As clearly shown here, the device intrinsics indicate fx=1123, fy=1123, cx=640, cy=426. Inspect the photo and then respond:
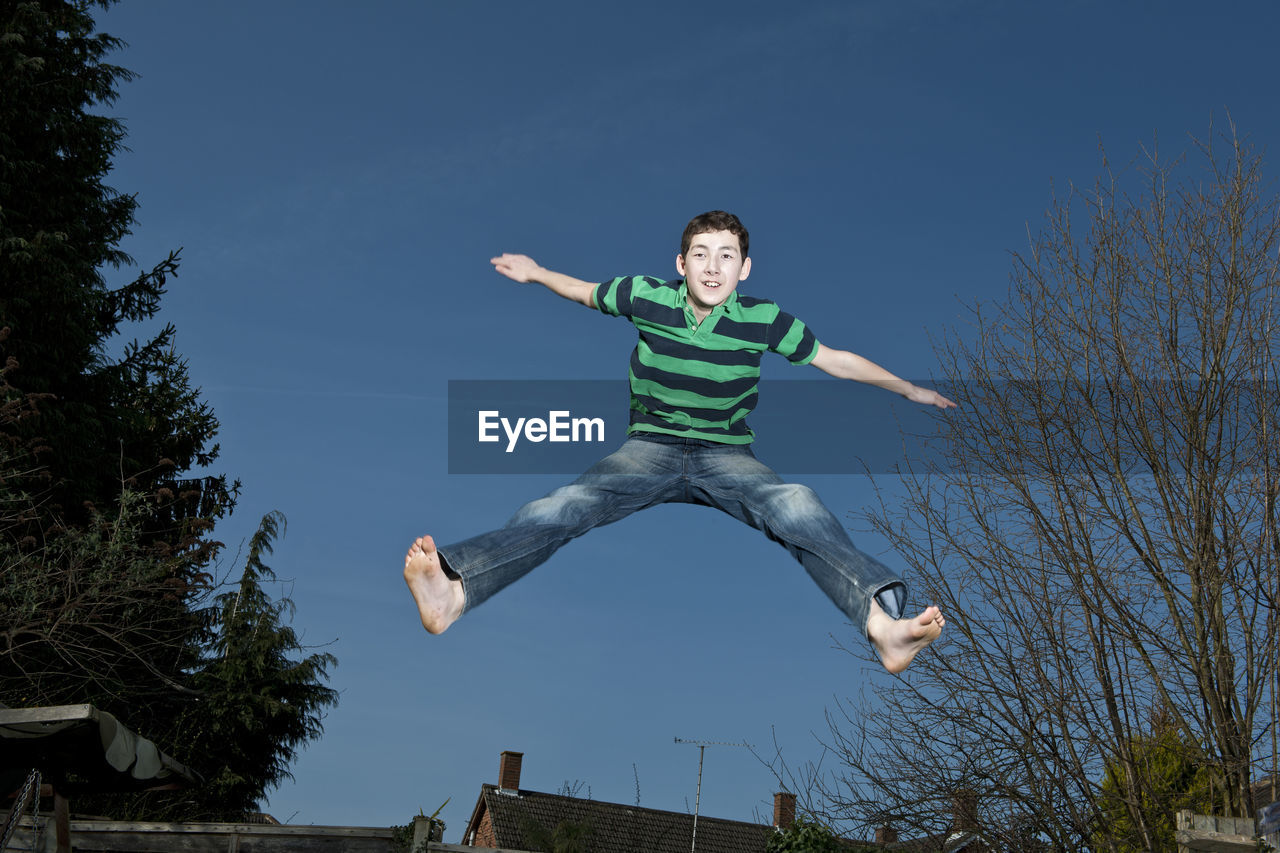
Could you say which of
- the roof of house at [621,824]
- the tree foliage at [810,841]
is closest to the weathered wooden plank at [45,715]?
the tree foliage at [810,841]

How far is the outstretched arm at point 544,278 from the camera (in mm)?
4656

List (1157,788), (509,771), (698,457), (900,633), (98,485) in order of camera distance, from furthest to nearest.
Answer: (509,771), (98,485), (1157,788), (698,457), (900,633)

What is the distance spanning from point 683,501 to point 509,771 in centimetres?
2518

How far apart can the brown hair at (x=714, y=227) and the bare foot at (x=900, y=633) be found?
5.67ft

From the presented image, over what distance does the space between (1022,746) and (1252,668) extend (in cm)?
201

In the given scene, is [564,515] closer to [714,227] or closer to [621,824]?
[714,227]

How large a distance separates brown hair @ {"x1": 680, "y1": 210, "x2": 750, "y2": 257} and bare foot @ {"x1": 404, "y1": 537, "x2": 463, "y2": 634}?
1766mm

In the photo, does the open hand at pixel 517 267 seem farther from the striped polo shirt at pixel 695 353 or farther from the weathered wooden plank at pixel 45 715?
the weathered wooden plank at pixel 45 715

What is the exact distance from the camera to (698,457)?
Result: 165 inches

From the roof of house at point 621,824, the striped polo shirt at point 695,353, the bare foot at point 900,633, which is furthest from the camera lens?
the roof of house at point 621,824

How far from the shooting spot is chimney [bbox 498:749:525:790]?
1084 inches

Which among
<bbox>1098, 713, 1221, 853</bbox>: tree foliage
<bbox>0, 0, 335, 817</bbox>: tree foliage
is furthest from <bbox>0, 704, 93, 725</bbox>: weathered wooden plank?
<bbox>1098, 713, 1221, 853</bbox>: tree foliage

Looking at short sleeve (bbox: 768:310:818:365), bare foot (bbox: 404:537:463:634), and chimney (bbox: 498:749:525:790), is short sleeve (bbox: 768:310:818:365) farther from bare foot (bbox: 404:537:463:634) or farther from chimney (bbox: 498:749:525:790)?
chimney (bbox: 498:749:525:790)

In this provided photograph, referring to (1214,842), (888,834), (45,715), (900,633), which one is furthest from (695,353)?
(888,834)
